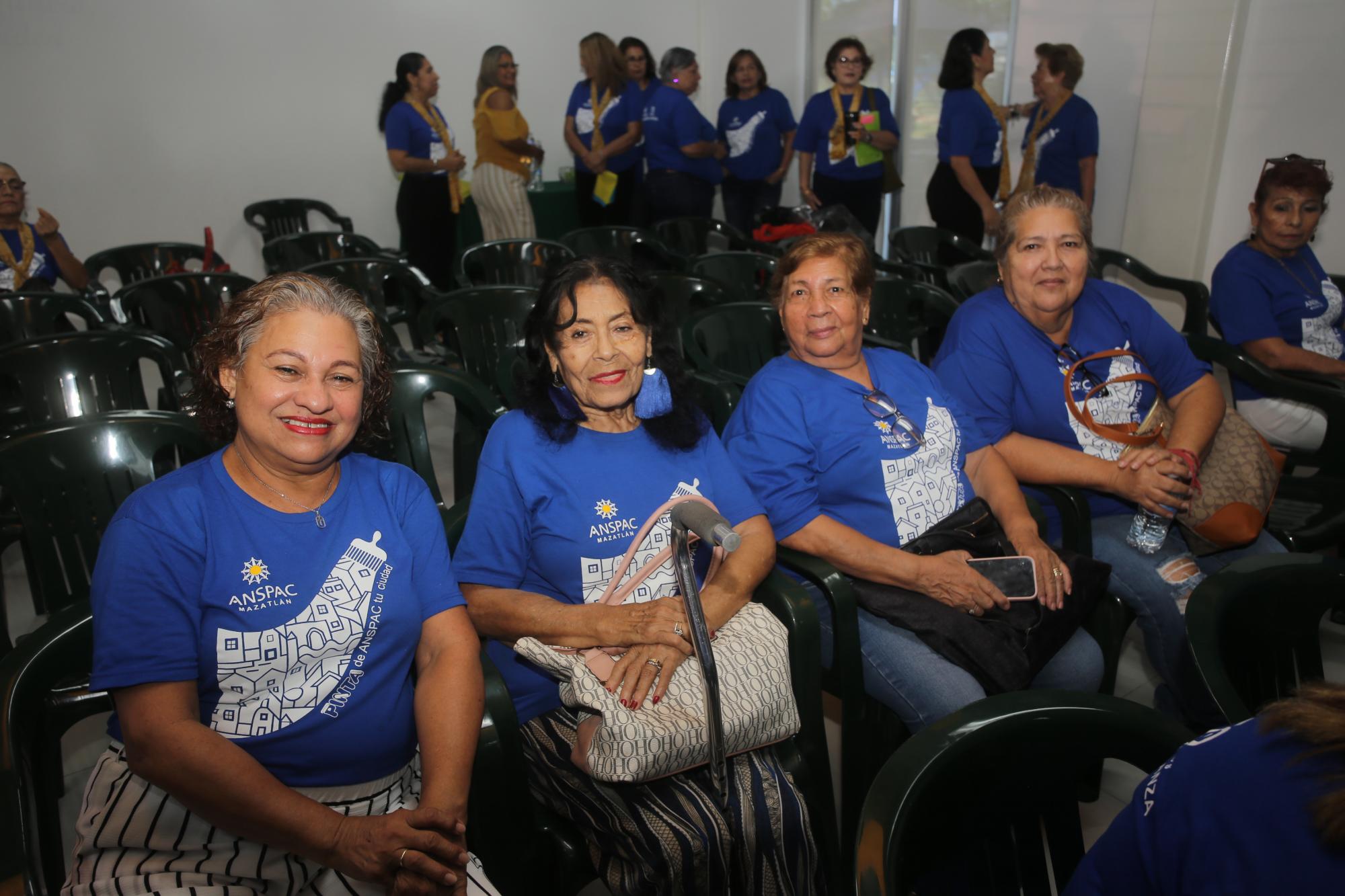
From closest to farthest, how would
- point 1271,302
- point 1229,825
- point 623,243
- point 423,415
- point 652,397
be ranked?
point 1229,825, point 652,397, point 423,415, point 1271,302, point 623,243

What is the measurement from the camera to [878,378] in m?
2.02

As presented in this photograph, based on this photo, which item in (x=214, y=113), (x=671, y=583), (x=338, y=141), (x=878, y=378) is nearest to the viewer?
(x=671, y=583)

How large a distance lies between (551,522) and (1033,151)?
4926mm

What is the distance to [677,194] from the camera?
5.94 meters

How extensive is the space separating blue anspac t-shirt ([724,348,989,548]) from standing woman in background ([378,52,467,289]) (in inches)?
167

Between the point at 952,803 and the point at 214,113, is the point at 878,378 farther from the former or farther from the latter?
the point at 214,113

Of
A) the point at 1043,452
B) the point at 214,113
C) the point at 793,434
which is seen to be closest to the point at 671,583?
the point at 793,434

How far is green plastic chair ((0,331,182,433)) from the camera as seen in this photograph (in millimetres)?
2418

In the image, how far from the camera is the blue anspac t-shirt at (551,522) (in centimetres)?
159

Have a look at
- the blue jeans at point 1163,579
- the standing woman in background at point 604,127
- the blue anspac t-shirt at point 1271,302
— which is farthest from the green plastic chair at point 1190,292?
the standing woman in background at point 604,127

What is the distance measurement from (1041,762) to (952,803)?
137 millimetres

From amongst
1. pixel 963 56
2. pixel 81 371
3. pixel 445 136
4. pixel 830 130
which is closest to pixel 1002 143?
pixel 963 56

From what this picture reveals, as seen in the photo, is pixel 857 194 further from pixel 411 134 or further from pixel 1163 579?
pixel 1163 579

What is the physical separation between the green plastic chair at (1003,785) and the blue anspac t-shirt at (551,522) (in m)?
0.70
